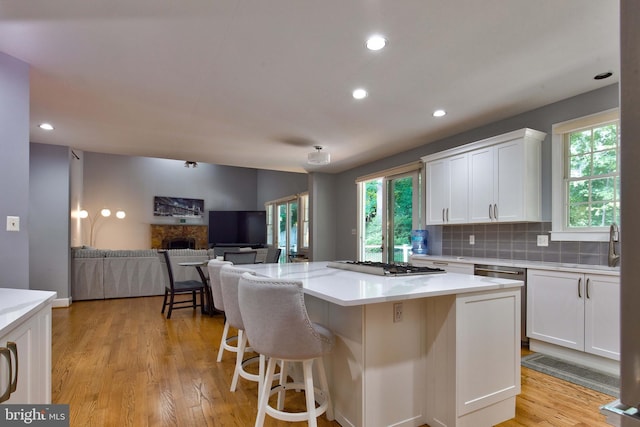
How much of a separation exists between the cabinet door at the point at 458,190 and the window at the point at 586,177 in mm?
894

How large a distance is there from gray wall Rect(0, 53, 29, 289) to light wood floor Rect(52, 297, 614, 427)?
92 cm

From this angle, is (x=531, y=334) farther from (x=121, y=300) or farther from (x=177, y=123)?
(x=121, y=300)

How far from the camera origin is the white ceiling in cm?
204

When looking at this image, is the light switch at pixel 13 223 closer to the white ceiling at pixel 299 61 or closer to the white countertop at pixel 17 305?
the white countertop at pixel 17 305

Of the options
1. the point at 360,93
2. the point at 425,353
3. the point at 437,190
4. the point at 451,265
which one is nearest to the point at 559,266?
the point at 451,265

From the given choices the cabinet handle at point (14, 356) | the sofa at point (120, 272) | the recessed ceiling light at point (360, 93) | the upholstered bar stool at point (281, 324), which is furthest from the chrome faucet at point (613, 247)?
the sofa at point (120, 272)


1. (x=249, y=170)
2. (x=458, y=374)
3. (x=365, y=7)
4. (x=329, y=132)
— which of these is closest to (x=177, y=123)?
(x=329, y=132)

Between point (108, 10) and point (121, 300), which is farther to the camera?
point (121, 300)

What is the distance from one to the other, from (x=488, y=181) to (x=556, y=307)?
144 cm

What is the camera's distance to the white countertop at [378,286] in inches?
65.1

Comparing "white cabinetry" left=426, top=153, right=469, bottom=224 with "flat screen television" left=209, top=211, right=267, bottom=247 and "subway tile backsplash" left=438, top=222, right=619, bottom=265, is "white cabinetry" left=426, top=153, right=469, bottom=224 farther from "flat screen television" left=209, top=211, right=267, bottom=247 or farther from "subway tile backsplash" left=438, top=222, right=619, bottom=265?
"flat screen television" left=209, top=211, right=267, bottom=247

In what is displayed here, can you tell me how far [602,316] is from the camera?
2727 millimetres

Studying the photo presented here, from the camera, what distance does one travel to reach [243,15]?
2.07m

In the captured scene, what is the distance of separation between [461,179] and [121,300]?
222 inches
